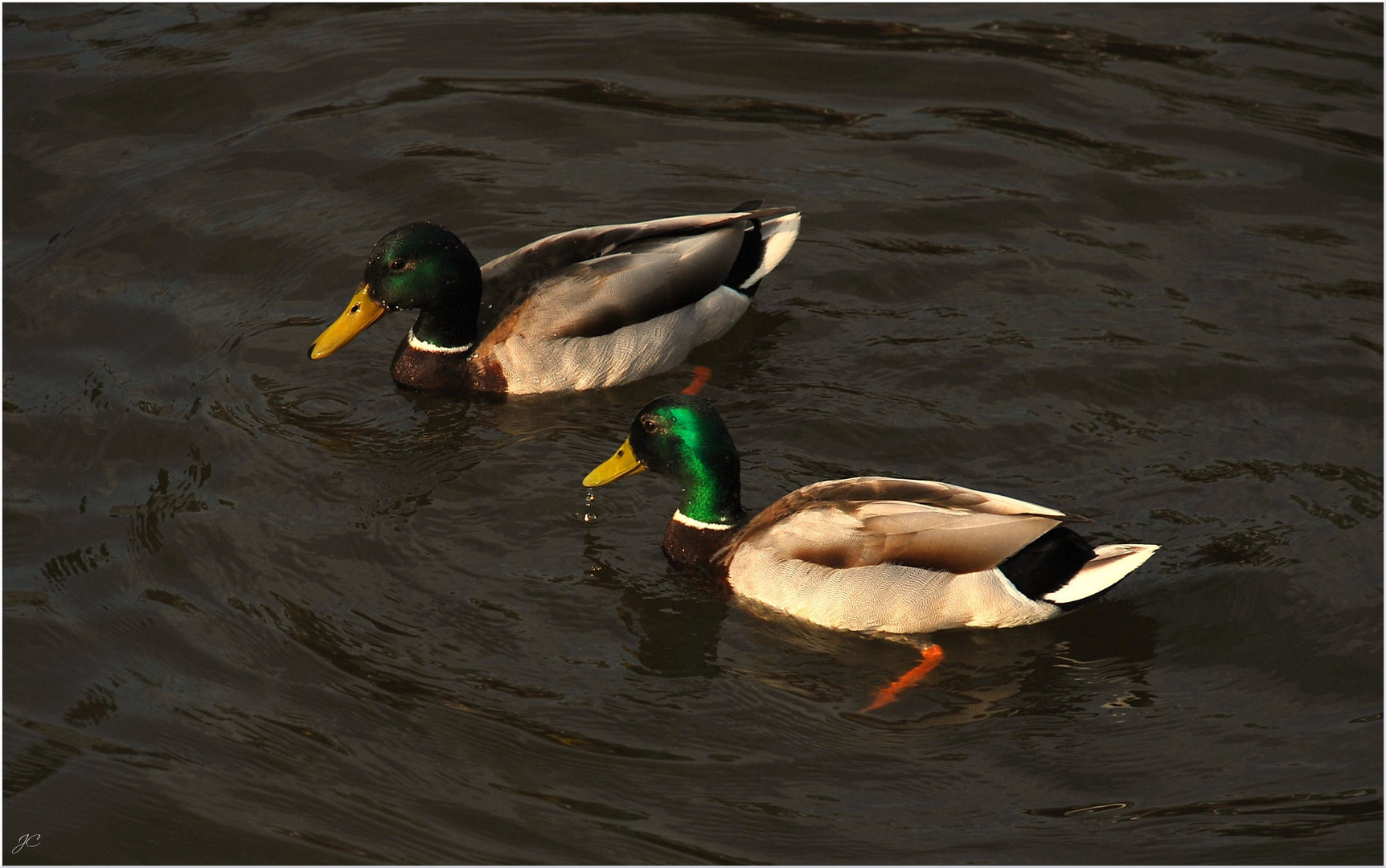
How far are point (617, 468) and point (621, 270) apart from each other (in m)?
1.83

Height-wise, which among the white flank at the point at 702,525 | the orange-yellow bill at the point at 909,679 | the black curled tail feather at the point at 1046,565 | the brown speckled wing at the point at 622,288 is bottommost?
the orange-yellow bill at the point at 909,679

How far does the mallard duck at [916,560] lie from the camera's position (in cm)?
662

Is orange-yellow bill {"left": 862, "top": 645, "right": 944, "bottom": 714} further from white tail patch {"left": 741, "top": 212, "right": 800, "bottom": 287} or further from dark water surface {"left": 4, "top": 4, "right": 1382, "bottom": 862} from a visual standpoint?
white tail patch {"left": 741, "top": 212, "right": 800, "bottom": 287}

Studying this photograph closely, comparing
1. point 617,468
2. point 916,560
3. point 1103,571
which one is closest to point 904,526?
point 916,560

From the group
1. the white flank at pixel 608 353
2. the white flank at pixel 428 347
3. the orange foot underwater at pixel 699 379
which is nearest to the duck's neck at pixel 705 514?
the orange foot underwater at pixel 699 379

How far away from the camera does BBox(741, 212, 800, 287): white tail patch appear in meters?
9.34

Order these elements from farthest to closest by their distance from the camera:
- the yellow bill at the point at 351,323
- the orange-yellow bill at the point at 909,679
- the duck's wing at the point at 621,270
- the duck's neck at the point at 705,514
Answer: the duck's wing at the point at 621,270 < the yellow bill at the point at 351,323 < the duck's neck at the point at 705,514 < the orange-yellow bill at the point at 909,679

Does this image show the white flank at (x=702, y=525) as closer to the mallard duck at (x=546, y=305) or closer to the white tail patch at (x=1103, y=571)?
the white tail patch at (x=1103, y=571)

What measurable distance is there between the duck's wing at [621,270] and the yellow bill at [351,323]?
2.00 feet

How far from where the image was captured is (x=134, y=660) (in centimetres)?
659

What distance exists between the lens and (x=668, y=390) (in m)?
8.91

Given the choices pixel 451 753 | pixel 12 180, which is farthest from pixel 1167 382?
pixel 12 180

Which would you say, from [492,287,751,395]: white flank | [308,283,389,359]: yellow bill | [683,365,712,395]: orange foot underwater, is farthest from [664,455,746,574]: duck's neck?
[308,283,389,359]: yellow bill

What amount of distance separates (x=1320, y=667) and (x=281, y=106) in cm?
803
